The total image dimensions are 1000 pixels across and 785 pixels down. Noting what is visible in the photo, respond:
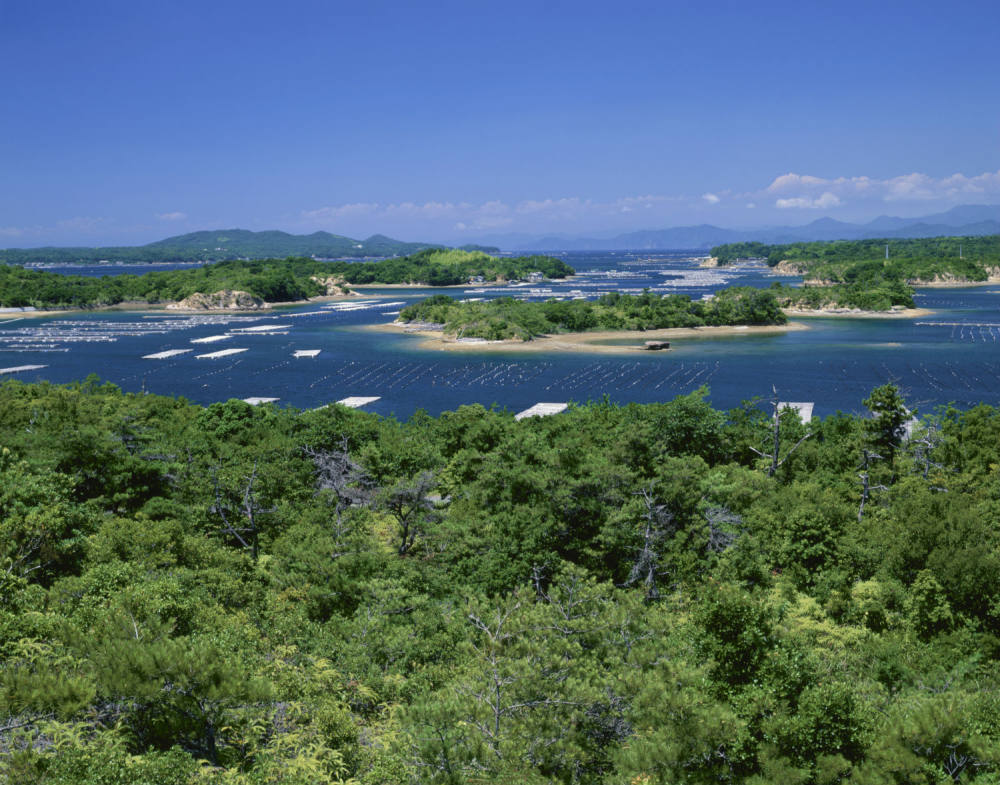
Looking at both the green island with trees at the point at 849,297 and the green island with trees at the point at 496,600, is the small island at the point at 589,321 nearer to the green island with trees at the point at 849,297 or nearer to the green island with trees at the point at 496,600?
the green island with trees at the point at 849,297

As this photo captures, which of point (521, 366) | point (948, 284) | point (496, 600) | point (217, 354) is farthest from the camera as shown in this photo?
point (948, 284)

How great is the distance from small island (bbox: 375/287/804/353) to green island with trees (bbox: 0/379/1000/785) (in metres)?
67.7

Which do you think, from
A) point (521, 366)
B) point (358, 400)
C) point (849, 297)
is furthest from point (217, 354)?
point (849, 297)

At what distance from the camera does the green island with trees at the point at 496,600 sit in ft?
35.1

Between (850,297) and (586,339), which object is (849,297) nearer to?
(850,297)

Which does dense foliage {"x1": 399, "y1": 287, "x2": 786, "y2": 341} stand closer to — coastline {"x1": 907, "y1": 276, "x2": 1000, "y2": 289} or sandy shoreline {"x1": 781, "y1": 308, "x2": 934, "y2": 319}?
sandy shoreline {"x1": 781, "y1": 308, "x2": 934, "y2": 319}

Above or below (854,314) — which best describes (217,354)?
below

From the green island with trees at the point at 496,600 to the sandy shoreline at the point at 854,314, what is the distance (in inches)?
4030

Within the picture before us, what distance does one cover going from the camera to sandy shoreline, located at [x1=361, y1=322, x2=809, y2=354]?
97750 millimetres

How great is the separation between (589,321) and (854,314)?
49.5 meters

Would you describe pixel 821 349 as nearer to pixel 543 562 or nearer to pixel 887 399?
pixel 887 399

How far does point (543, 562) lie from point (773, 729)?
11.3 meters

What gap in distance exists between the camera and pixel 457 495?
89.4 ft

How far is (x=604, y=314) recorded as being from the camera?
115m
